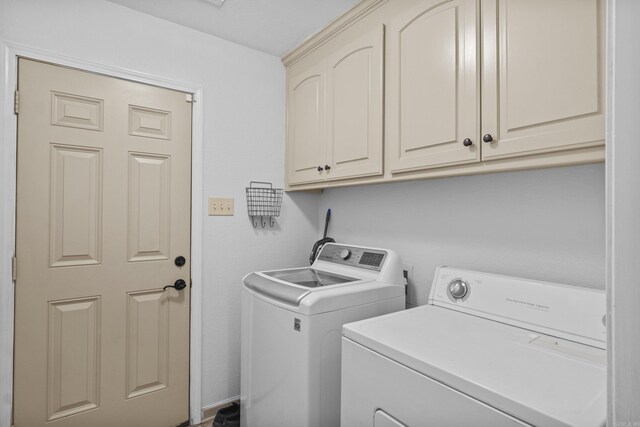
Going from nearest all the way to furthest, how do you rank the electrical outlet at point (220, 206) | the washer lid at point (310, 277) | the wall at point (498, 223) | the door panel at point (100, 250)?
the wall at point (498, 223), the door panel at point (100, 250), the washer lid at point (310, 277), the electrical outlet at point (220, 206)

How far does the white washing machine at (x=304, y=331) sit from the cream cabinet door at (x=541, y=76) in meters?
0.77

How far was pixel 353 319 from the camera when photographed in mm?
1401

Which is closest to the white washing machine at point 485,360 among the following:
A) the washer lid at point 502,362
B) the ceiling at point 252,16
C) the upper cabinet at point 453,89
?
the washer lid at point 502,362

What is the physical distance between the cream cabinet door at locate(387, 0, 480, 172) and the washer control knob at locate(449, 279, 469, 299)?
51 centimetres

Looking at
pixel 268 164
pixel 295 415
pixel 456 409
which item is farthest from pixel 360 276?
pixel 268 164

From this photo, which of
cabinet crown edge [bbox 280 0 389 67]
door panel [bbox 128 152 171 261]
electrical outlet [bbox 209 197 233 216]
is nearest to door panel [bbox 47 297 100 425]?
door panel [bbox 128 152 171 261]

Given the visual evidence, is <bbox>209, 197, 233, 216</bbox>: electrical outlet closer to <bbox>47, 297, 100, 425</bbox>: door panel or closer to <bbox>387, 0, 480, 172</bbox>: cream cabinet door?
<bbox>47, 297, 100, 425</bbox>: door panel

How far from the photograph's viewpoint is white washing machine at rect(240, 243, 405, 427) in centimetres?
129

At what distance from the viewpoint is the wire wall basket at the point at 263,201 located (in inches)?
84.4

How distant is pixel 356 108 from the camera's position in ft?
5.57

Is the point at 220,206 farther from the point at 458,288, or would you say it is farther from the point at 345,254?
the point at 458,288

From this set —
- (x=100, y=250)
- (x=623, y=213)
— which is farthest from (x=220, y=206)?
(x=623, y=213)

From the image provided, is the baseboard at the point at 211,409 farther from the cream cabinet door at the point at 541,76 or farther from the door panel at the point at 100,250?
the cream cabinet door at the point at 541,76

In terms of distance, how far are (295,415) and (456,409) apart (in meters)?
0.77
